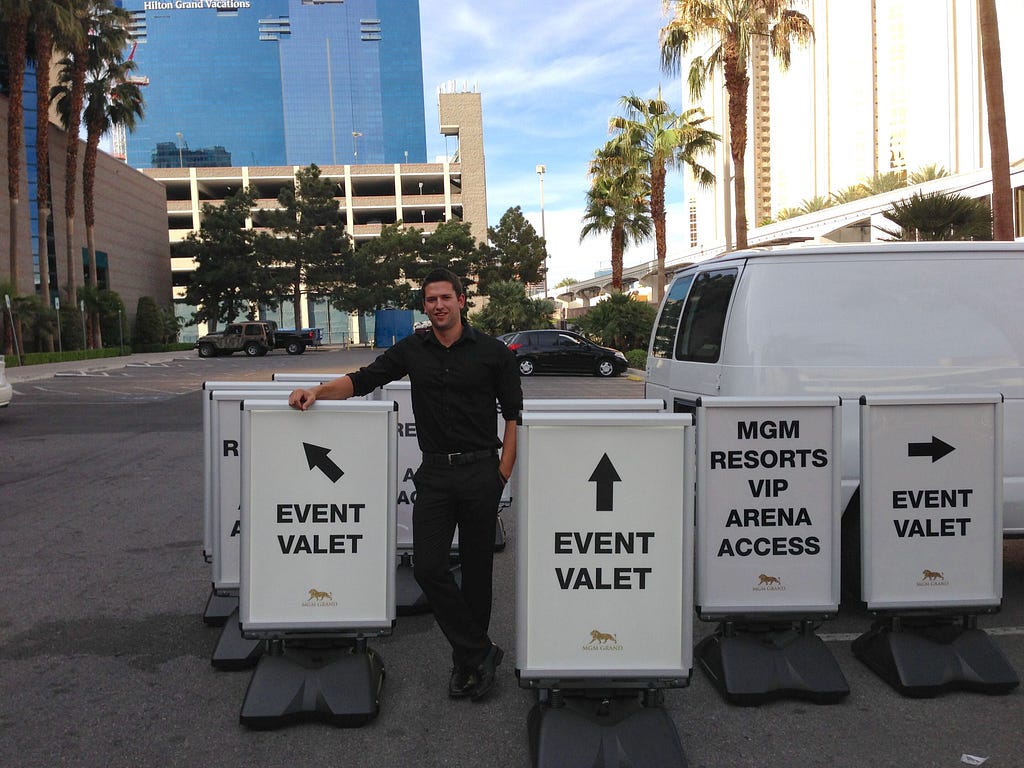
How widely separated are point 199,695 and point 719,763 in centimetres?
253

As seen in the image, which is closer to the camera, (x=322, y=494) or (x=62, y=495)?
(x=322, y=494)

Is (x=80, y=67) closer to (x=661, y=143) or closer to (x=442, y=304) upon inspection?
(x=661, y=143)

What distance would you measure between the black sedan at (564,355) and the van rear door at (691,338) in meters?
20.1

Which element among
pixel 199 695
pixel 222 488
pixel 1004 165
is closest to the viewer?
pixel 199 695

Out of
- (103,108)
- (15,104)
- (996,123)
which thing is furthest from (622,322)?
(103,108)

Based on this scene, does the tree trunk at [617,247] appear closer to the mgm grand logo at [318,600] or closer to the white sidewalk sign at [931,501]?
the white sidewalk sign at [931,501]

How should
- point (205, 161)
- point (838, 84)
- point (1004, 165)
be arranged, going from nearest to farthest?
point (1004, 165) < point (838, 84) < point (205, 161)

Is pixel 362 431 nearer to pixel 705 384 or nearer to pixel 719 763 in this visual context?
pixel 719 763

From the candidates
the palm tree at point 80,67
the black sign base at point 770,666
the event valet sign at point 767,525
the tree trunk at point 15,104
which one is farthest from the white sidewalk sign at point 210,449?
the palm tree at point 80,67

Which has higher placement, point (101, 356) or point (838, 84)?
point (838, 84)

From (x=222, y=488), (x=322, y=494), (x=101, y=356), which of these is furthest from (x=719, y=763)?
(x=101, y=356)

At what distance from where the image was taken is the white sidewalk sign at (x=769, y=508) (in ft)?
14.7

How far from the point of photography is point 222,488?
5.28 meters

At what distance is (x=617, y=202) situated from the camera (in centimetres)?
3966
